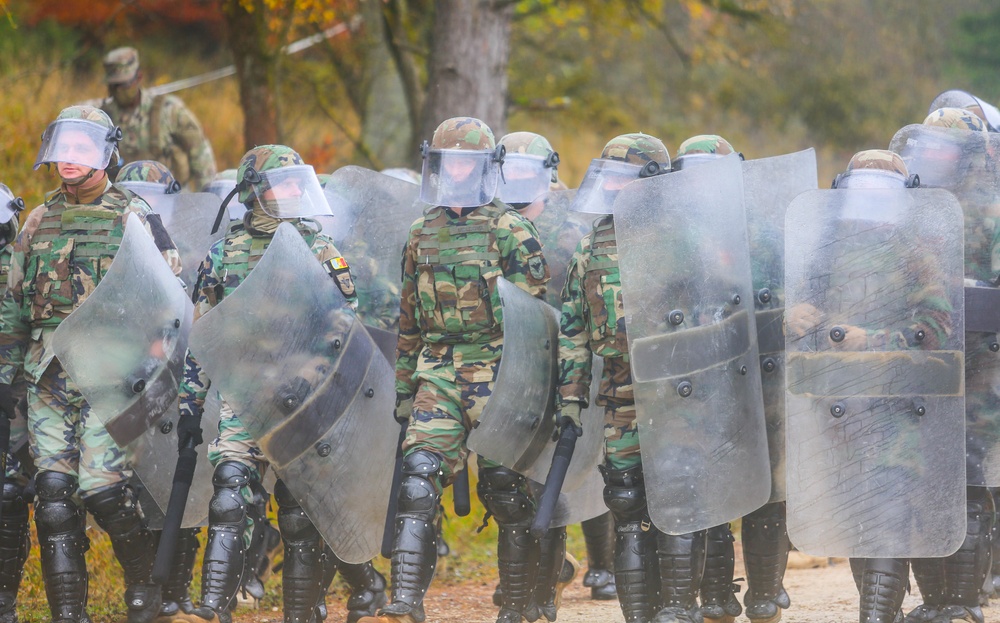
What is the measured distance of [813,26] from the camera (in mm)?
21609

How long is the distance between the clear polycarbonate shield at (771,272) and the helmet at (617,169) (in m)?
0.42

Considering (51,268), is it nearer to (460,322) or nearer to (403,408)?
(403,408)

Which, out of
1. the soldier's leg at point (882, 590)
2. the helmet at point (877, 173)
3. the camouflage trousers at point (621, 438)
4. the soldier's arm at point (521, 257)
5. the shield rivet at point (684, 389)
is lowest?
the soldier's leg at point (882, 590)

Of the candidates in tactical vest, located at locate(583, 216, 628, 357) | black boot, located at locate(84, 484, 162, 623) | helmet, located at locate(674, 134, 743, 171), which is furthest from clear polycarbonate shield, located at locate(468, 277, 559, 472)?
black boot, located at locate(84, 484, 162, 623)

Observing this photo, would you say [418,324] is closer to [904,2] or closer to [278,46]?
[278,46]

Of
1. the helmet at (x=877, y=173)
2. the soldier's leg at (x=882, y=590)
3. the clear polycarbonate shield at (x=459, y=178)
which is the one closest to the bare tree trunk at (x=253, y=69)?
the clear polycarbonate shield at (x=459, y=178)

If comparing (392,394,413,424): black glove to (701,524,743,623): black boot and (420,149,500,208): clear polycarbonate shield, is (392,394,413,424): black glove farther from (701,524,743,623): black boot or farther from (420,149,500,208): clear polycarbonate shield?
(701,524,743,623): black boot

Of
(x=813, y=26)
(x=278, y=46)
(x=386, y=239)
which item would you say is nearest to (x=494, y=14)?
(x=278, y=46)

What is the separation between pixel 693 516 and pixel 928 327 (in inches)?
47.8

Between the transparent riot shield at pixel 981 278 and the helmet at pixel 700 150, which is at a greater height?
the helmet at pixel 700 150

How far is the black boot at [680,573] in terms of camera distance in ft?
16.9

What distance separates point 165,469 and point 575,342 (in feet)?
6.63

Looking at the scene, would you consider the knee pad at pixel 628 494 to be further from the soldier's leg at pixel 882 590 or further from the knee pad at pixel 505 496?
the soldier's leg at pixel 882 590

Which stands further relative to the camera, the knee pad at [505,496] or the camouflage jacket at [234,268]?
the knee pad at [505,496]
